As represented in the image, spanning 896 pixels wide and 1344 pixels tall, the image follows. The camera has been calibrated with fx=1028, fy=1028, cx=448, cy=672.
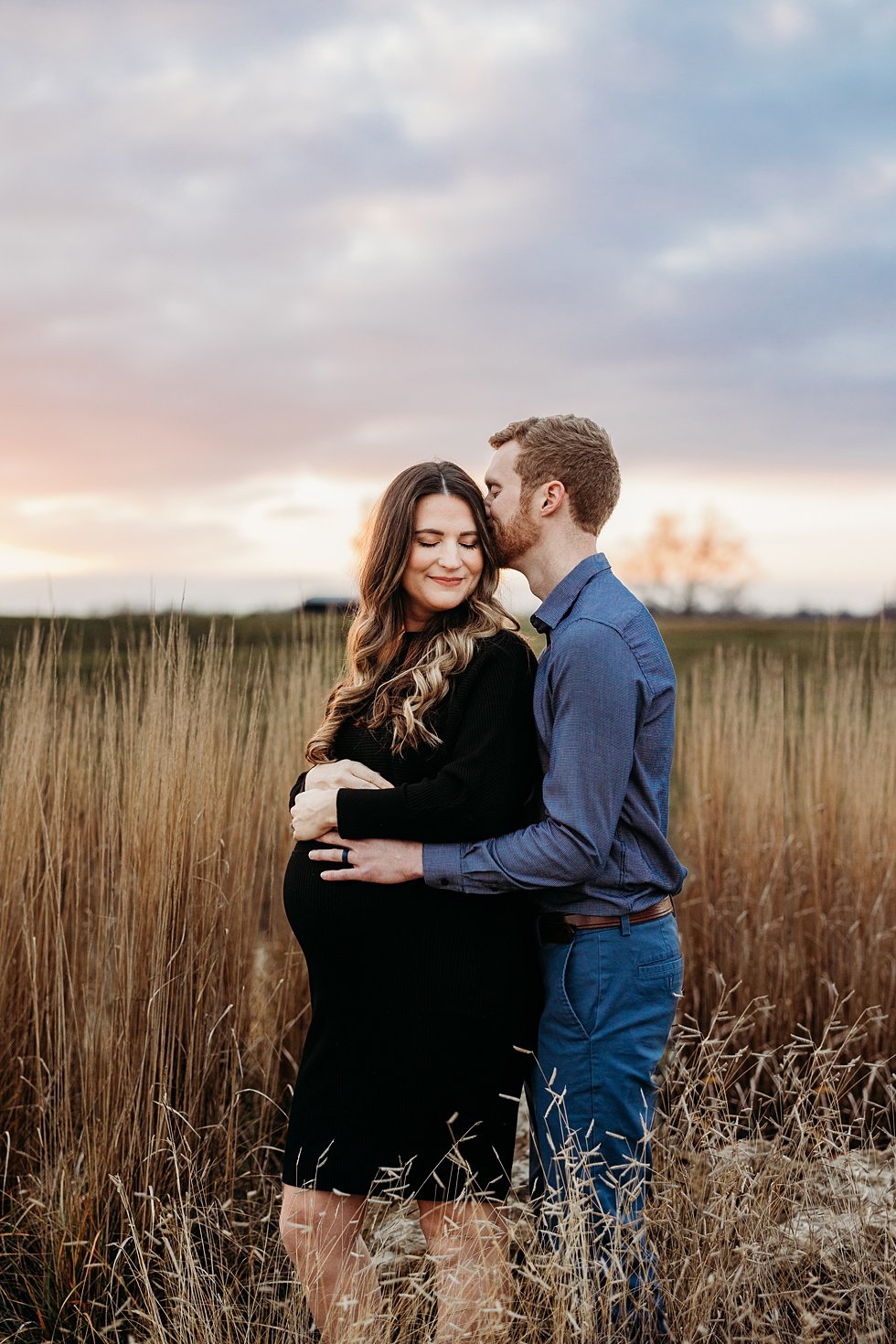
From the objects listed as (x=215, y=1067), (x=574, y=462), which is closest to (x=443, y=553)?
(x=574, y=462)

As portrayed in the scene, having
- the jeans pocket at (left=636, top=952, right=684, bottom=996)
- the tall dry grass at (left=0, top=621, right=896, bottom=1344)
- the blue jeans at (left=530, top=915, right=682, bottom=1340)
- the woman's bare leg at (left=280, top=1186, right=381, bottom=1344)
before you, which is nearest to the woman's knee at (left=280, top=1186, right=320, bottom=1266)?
the woman's bare leg at (left=280, top=1186, right=381, bottom=1344)

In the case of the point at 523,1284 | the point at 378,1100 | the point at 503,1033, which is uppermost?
the point at 503,1033

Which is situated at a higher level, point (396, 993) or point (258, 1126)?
point (396, 993)

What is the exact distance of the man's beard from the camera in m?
2.16

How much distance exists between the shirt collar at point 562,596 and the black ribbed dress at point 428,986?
96 millimetres

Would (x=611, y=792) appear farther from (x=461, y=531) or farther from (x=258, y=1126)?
(x=258, y=1126)

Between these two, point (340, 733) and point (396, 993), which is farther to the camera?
point (340, 733)

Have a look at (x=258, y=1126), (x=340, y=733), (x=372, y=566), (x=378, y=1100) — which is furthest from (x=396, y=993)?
(x=258, y=1126)

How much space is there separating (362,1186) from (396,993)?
40 centimetres

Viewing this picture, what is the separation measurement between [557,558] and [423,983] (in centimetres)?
90

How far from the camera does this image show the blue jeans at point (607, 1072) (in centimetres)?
199

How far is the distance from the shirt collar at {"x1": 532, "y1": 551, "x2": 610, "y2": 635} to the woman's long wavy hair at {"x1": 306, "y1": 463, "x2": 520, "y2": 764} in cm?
9

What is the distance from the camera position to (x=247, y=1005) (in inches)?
121

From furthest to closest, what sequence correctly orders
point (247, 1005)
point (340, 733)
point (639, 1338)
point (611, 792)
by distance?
point (247, 1005)
point (340, 733)
point (639, 1338)
point (611, 792)
